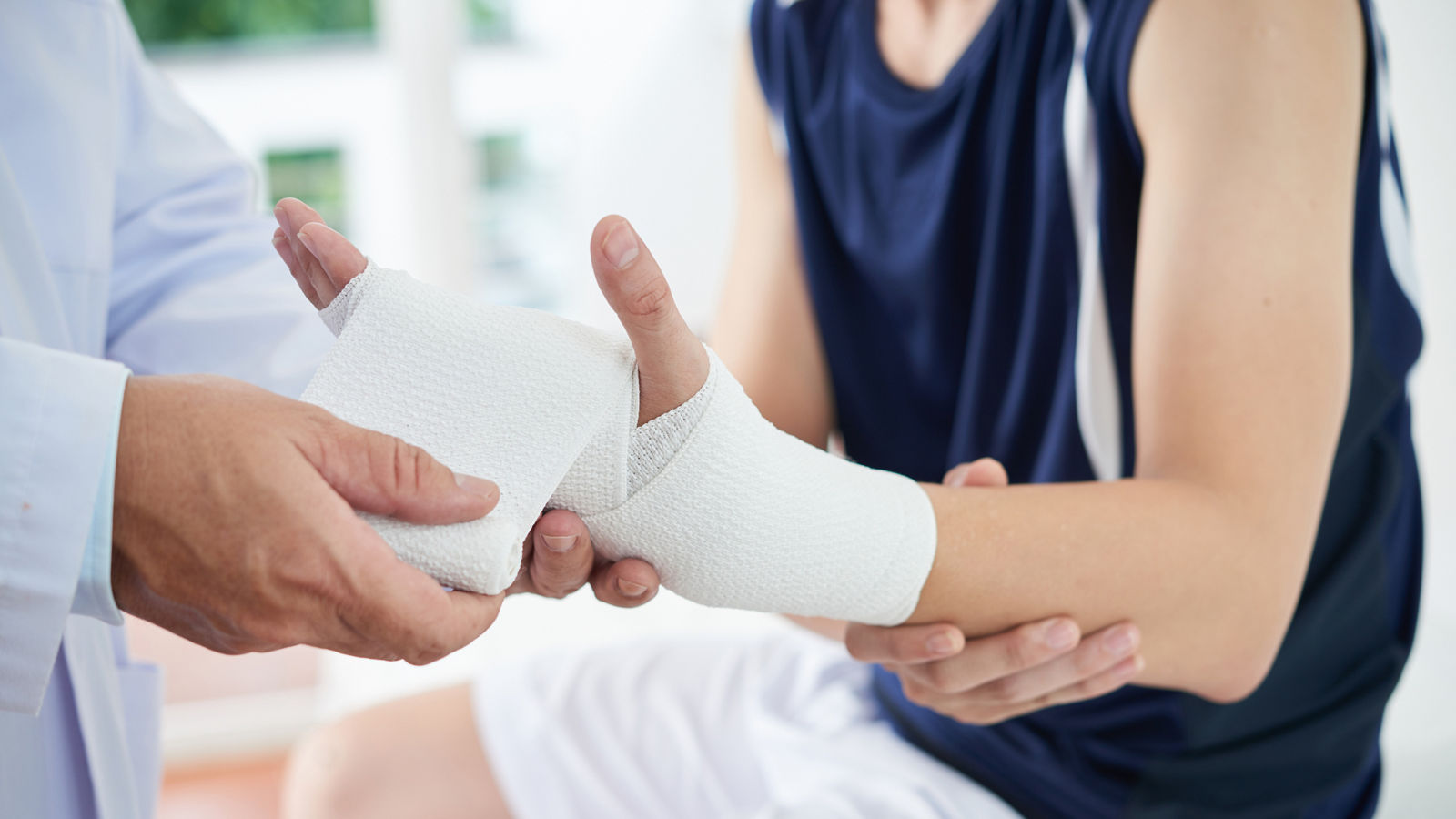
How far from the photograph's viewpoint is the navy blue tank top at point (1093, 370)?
2.81 ft

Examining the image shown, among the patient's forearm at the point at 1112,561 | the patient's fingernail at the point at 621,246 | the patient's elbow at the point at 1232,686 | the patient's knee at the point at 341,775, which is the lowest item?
the patient's knee at the point at 341,775

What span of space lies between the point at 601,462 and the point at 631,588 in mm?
98

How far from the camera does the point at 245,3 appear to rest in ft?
6.72

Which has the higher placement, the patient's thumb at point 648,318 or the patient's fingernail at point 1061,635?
the patient's thumb at point 648,318


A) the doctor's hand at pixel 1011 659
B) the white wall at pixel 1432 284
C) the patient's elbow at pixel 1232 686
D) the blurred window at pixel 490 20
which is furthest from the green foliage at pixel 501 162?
the patient's elbow at pixel 1232 686

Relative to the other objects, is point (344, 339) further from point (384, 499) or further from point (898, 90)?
point (898, 90)

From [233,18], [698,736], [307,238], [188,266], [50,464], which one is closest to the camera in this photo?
[50,464]

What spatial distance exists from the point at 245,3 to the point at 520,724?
172 centimetres

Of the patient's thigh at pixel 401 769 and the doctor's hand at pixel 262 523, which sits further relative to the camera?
the patient's thigh at pixel 401 769

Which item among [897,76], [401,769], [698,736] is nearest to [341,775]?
[401,769]

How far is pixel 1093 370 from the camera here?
876 mm

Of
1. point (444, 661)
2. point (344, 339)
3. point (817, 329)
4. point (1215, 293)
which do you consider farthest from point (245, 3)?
point (1215, 293)

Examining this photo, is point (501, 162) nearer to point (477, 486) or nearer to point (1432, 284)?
point (1432, 284)

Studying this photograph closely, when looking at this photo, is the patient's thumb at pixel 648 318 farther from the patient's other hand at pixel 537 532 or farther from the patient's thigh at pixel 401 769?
the patient's thigh at pixel 401 769
